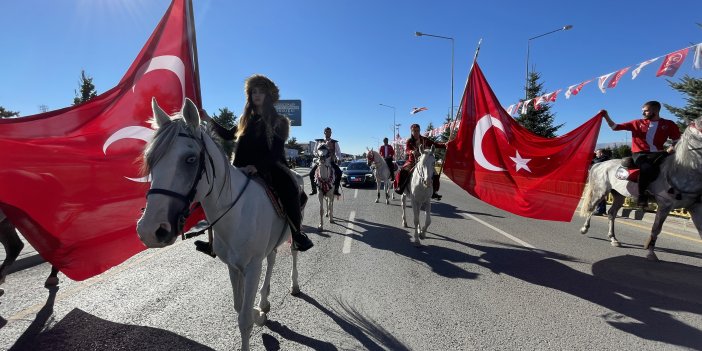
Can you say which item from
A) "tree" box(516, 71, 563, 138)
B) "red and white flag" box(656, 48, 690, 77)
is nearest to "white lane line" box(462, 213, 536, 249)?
"red and white flag" box(656, 48, 690, 77)

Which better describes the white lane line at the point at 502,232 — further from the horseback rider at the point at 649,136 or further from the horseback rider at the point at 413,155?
the horseback rider at the point at 649,136

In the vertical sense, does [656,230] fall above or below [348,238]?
above

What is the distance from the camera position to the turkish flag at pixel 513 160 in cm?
559

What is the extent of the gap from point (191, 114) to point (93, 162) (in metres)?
2.23

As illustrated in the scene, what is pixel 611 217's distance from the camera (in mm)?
7457

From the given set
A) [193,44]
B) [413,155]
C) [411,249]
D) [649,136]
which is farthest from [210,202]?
[649,136]

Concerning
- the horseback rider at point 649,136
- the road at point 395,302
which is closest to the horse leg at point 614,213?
the road at point 395,302

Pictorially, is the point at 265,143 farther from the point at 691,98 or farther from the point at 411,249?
the point at 691,98

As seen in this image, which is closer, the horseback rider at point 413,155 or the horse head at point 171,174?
the horse head at point 171,174

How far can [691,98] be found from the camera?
13.4 m

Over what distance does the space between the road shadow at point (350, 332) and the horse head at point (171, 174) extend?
6.06ft

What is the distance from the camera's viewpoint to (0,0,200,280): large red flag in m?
3.28

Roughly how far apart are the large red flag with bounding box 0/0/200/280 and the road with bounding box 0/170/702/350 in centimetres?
96

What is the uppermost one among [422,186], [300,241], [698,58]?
[698,58]
